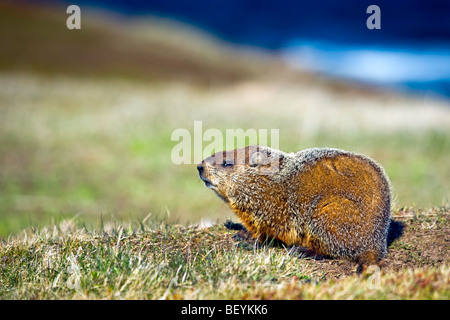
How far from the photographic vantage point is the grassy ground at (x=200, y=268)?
468 cm

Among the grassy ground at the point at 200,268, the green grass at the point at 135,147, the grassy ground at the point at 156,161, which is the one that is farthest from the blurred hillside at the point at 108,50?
the grassy ground at the point at 200,268

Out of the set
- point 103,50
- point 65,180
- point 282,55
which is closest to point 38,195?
point 65,180

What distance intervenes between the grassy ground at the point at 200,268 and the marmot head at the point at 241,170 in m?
0.61

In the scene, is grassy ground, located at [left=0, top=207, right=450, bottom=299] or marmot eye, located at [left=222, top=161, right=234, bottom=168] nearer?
grassy ground, located at [left=0, top=207, right=450, bottom=299]

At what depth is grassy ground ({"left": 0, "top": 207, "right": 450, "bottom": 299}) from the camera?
15.4 ft

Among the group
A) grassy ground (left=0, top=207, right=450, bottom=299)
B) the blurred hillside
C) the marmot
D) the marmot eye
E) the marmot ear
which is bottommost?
grassy ground (left=0, top=207, right=450, bottom=299)

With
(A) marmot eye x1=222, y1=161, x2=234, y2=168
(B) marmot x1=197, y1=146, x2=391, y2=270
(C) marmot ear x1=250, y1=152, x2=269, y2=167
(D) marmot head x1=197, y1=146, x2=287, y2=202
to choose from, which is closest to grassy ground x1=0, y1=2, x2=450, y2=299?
(B) marmot x1=197, y1=146, x2=391, y2=270

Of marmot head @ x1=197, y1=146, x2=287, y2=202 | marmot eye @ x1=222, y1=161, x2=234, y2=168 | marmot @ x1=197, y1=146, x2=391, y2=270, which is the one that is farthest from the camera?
marmot eye @ x1=222, y1=161, x2=234, y2=168

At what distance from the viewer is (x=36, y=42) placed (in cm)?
3391

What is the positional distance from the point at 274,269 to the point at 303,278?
1.07 ft

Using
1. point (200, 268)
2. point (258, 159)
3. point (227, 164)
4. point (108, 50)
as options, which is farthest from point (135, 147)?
point (108, 50)

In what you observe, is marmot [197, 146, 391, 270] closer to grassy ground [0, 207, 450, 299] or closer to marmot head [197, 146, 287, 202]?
marmot head [197, 146, 287, 202]

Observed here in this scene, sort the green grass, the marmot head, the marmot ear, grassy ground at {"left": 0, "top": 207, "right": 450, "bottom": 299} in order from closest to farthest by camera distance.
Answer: grassy ground at {"left": 0, "top": 207, "right": 450, "bottom": 299} < the marmot head < the marmot ear < the green grass

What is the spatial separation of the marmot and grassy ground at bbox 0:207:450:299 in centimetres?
23
